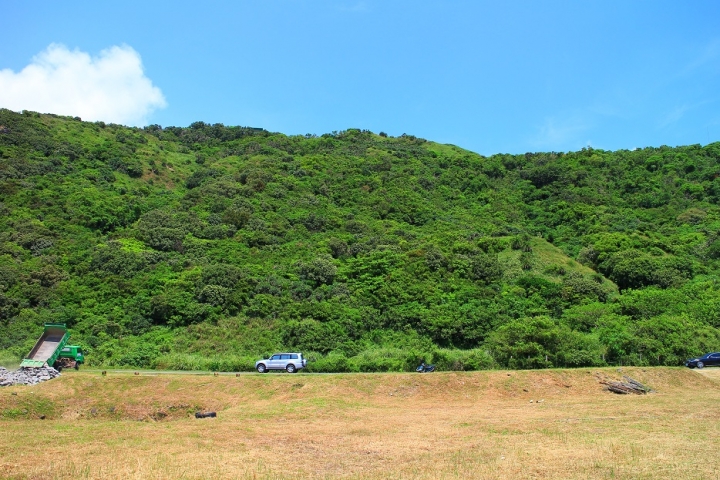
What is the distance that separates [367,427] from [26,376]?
17640mm

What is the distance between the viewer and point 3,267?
4275 centimetres

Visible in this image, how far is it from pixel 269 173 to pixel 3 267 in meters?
38.1

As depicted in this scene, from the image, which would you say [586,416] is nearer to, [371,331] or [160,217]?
[371,331]

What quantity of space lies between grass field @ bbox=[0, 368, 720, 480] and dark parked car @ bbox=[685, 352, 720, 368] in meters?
1.48

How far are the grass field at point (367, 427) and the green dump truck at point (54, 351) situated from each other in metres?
3.74

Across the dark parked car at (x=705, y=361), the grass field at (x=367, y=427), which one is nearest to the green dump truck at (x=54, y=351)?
the grass field at (x=367, y=427)

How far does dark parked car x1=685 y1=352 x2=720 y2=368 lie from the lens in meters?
28.9

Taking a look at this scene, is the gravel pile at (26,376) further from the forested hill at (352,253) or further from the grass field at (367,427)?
the forested hill at (352,253)

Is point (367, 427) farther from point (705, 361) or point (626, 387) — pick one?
point (705, 361)

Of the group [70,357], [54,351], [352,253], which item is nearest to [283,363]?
[54,351]

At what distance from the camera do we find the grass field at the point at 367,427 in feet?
38.1

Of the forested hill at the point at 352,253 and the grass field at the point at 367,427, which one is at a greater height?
the forested hill at the point at 352,253

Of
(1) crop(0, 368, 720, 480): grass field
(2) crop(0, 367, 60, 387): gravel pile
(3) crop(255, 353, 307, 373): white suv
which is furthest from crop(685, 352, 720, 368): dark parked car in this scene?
(2) crop(0, 367, 60, 387): gravel pile

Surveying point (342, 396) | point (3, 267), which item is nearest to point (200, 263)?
point (3, 267)
